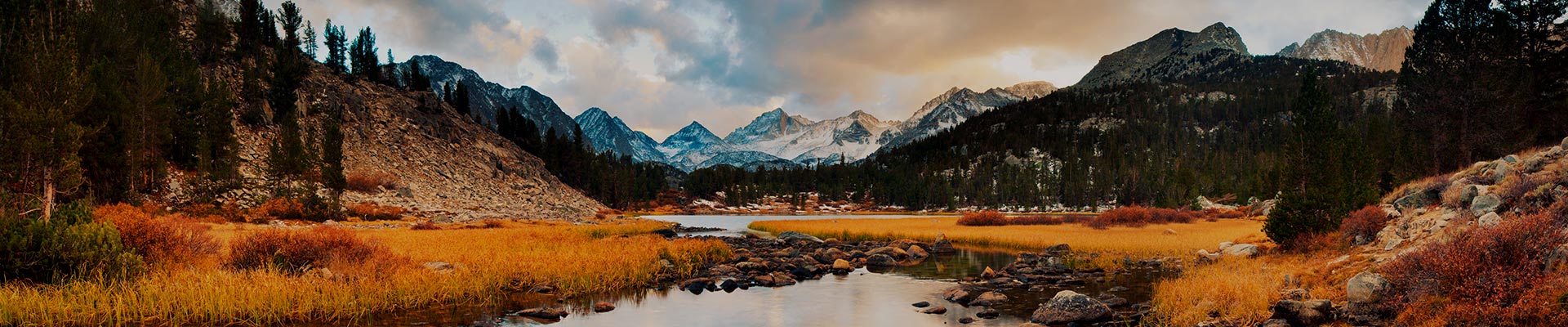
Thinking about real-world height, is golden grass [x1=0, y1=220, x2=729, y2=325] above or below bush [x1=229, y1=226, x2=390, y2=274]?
below

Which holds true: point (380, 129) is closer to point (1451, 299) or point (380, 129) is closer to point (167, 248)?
point (167, 248)

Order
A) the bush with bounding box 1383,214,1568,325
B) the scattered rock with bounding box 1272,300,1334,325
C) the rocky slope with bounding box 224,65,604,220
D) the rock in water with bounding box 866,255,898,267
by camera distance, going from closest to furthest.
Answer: the bush with bounding box 1383,214,1568,325 → the scattered rock with bounding box 1272,300,1334,325 → the rock in water with bounding box 866,255,898,267 → the rocky slope with bounding box 224,65,604,220

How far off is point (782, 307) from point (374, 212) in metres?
60.3

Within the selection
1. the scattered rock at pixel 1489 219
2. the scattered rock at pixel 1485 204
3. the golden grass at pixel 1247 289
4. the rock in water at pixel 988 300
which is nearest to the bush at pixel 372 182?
the rock in water at pixel 988 300

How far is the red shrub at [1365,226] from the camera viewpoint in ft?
77.6

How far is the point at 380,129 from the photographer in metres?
102

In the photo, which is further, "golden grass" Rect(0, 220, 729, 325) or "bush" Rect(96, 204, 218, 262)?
"bush" Rect(96, 204, 218, 262)

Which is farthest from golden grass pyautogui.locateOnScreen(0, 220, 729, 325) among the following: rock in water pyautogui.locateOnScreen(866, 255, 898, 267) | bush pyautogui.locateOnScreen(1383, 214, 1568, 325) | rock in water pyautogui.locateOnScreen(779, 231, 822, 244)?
rock in water pyautogui.locateOnScreen(779, 231, 822, 244)

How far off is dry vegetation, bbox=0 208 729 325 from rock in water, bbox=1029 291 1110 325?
14.9 meters

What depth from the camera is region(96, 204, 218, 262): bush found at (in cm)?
1802

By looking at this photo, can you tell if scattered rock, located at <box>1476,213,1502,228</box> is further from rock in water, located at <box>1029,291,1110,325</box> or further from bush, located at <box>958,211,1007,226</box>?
bush, located at <box>958,211,1007,226</box>

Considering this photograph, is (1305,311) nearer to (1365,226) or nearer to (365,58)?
(1365,226)

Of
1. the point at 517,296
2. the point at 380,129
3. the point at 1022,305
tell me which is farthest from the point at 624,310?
the point at 380,129

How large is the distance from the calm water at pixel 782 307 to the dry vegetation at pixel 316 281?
118cm
